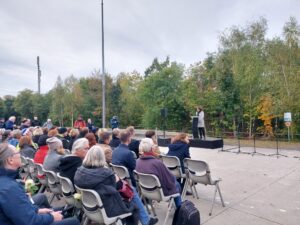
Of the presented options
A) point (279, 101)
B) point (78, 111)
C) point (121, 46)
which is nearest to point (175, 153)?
point (279, 101)

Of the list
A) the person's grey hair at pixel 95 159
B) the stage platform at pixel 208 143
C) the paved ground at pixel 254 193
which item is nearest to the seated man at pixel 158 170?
the paved ground at pixel 254 193

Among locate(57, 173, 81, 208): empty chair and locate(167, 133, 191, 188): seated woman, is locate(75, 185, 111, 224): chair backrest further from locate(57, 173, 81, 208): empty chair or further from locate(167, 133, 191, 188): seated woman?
locate(167, 133, 191, 188): seated woman

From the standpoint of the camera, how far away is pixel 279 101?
48.6 ft

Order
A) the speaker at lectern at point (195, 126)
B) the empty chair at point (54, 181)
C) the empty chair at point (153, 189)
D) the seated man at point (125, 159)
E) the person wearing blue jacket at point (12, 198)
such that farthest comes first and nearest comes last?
the speaker at lectern at point (195, 126), the seated man at point (125, 159), the empty chair at point (54, 181), the empty chair at point (153, 189), the person wearing blue jacket at point (12, 198)

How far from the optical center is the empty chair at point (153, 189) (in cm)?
331

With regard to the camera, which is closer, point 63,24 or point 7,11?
point 7,11

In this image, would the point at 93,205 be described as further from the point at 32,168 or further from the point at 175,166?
the point at 32,168

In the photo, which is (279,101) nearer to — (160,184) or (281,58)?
(281,58)

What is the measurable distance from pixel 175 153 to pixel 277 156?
219 inches

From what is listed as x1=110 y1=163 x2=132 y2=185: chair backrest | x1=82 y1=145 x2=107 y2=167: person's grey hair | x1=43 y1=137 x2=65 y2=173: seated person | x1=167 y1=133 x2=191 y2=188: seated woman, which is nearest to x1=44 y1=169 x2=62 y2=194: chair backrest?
x1=43 y1=137 x2=65 y2=173: seated person

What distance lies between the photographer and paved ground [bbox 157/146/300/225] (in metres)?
3.73

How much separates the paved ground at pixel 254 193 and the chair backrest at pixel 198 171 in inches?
17.5

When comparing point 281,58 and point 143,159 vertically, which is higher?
point 281,58

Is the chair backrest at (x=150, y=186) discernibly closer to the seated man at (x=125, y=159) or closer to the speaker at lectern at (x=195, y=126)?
the seated man at (x=125, y=159)
